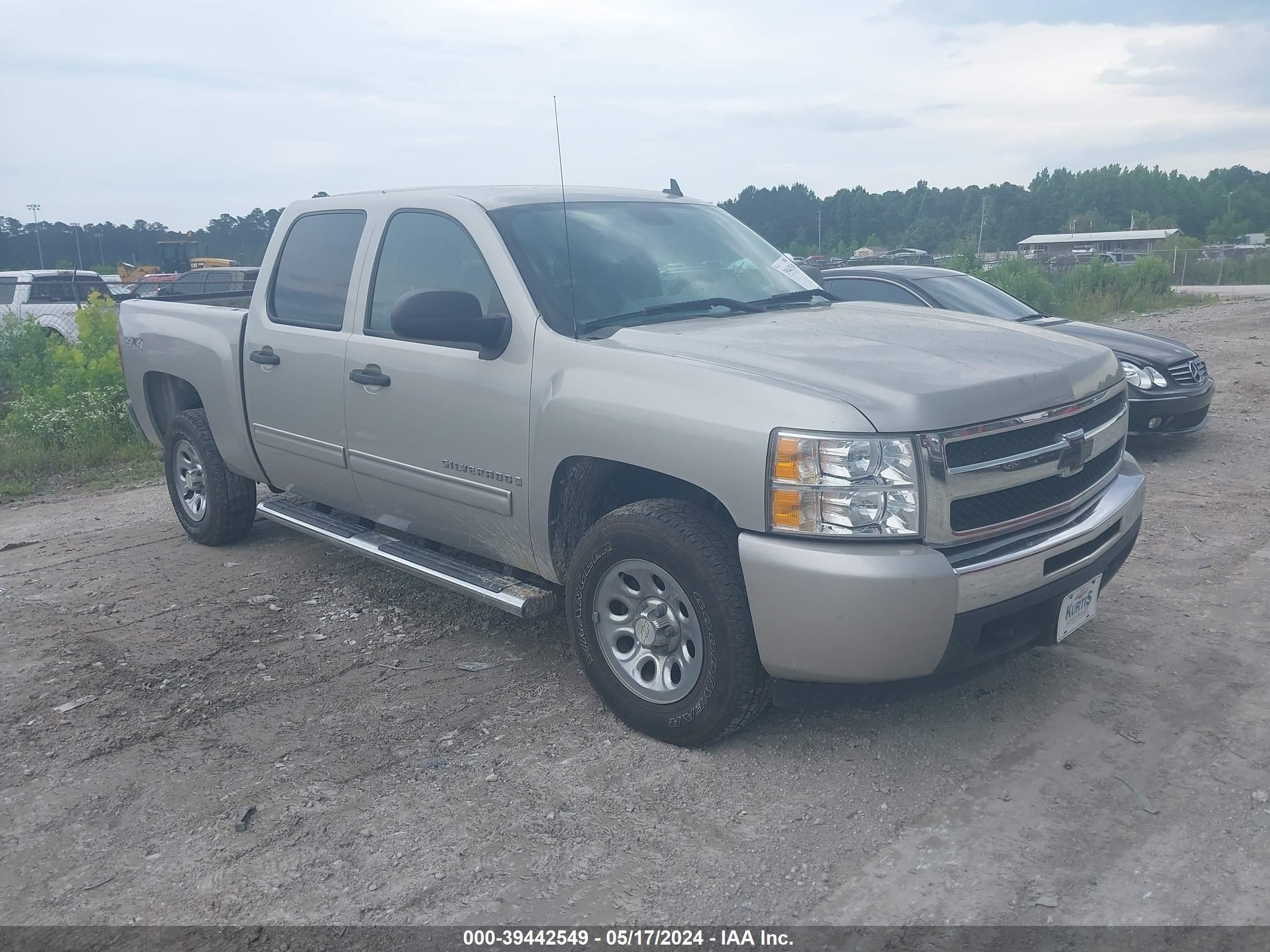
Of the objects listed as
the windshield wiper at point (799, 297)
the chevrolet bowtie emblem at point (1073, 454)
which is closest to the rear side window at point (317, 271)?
the windshield wiper at point (799, 297)

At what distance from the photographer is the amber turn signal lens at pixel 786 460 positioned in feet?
10.2

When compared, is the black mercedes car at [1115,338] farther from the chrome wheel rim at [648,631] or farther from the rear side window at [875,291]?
the chrome wheel rim at [648,631]

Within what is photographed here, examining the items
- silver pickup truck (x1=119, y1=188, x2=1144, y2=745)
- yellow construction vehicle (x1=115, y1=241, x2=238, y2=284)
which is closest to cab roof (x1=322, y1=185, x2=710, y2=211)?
silver pickup truck (x1=119, y1=188, x2=1144, y2=745)

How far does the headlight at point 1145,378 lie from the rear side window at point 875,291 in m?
1.69

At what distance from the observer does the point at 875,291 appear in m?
8.42

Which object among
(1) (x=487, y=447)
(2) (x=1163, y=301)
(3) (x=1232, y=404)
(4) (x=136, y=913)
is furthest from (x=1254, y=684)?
(2) (x=1163, y=301)

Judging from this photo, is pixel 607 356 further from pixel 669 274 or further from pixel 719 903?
pixel 719 903

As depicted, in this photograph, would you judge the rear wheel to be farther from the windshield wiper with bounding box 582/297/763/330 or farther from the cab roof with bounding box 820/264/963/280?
the cab roof with bounding box 820/264/963/280

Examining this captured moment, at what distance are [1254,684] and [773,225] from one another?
8.46m

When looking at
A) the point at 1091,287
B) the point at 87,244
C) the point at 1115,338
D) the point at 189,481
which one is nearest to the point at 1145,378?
the point at 1115,338

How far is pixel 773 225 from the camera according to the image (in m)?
11.6

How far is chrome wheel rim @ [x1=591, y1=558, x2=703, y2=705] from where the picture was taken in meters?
3.49

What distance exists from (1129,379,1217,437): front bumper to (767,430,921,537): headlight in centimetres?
569

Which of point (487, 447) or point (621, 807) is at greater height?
point (487, 447)
